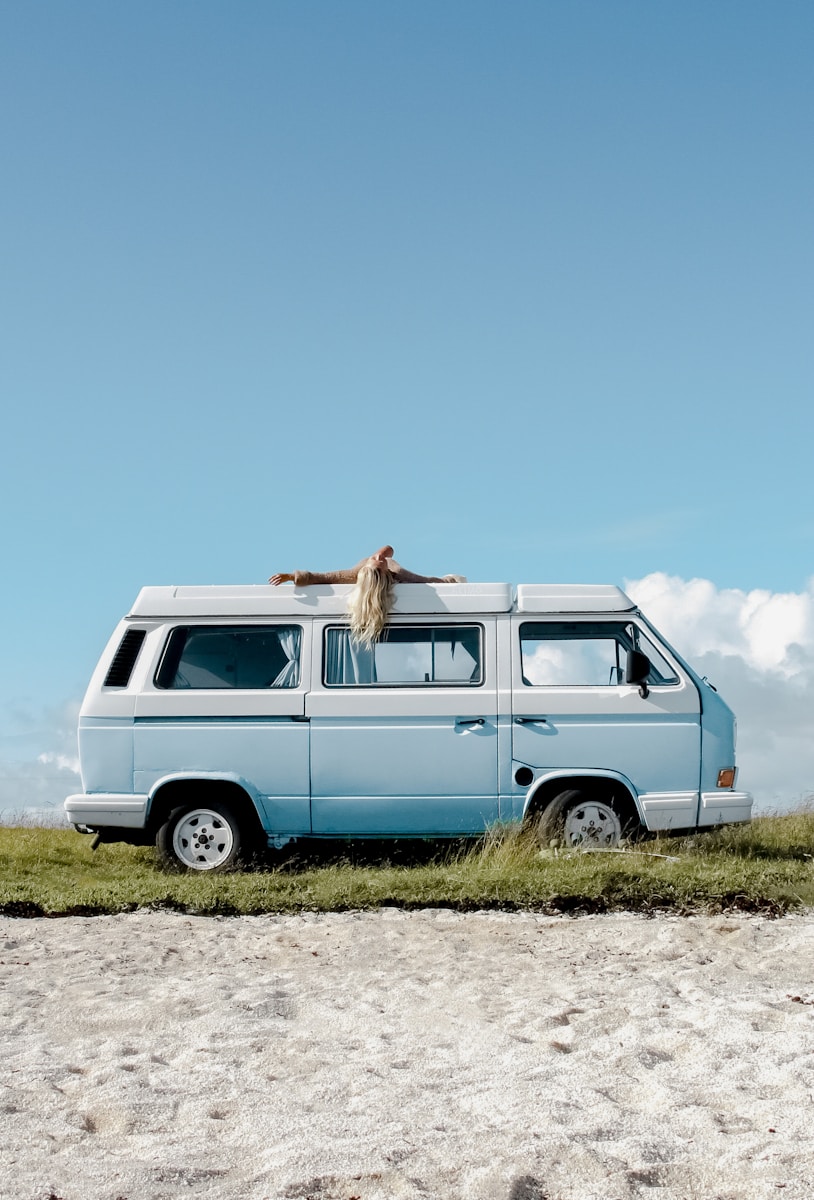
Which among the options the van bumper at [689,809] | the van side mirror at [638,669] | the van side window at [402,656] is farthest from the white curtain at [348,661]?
the van bumper at [689,809]

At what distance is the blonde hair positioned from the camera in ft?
34.6

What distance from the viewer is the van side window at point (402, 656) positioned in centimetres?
1067

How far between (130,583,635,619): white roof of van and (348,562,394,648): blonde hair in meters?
0.12

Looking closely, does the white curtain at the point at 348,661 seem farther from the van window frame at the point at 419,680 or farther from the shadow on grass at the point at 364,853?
the shadow on grass at the point at 364,853

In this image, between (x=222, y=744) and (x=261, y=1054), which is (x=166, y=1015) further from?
(x=222, y=744)

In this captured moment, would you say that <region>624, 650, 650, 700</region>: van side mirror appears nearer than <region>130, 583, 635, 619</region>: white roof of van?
Yes

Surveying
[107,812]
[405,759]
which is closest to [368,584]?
[405,759]

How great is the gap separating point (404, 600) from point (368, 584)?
1.24 feet

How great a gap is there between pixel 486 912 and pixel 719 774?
10.4ft

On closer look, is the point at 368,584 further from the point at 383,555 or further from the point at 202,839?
the point at 202,839

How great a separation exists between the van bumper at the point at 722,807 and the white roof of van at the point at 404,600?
1.91 metres

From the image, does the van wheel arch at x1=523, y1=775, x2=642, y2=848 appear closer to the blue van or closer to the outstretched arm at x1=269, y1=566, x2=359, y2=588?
the blue van

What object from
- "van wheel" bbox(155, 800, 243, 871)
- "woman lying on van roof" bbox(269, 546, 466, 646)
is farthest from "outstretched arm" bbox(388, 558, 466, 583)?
"van wheel" bbox(155, 800, 243, 871)

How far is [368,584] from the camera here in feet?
34.8
